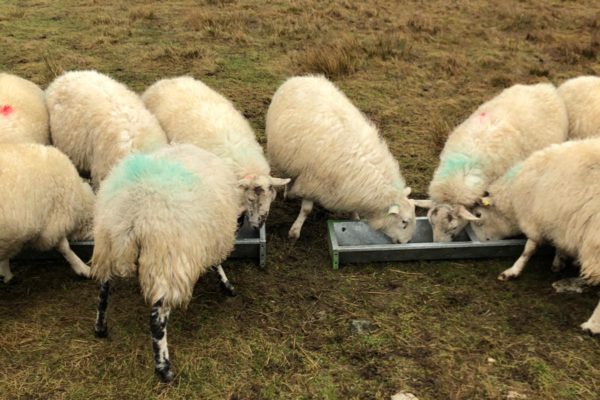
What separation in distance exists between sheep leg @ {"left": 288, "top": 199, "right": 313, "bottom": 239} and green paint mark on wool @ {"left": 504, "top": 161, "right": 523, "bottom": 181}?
1698 mm

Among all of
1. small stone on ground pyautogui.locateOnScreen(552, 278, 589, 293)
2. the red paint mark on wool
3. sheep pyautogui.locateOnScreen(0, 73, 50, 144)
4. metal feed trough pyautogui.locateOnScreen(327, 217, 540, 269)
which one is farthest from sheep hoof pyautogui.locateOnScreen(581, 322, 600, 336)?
the red paint mark on wool

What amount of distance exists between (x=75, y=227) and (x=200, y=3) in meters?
8.59

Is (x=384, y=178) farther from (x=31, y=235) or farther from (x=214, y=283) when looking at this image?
(x=31, y=235)

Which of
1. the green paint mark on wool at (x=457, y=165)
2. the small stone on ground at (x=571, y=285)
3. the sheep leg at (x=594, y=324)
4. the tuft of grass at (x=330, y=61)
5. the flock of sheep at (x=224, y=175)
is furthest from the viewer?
the tuft of grass at (x=330, y=61)

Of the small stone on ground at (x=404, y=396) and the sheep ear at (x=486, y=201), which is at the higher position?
the sheep ear at (x=486, y=201)

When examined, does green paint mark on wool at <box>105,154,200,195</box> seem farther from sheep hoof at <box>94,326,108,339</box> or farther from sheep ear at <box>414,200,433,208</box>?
sheep ear at <box>414,200,433,208</box>

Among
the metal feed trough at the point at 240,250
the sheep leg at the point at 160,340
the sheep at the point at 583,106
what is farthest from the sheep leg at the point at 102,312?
the sheep at the point at 583,106

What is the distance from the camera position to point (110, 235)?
338 centimetres

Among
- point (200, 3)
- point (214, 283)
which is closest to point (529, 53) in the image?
point (200, 3)

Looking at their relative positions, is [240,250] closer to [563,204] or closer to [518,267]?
[518,267]

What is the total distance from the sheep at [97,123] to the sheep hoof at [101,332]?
1423 millimetres

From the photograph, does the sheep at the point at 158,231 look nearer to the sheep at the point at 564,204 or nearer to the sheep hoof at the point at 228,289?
the sheep hoof at the point at 228,289

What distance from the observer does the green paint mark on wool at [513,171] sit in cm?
471

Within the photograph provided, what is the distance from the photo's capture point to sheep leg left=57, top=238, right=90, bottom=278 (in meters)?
4.41
